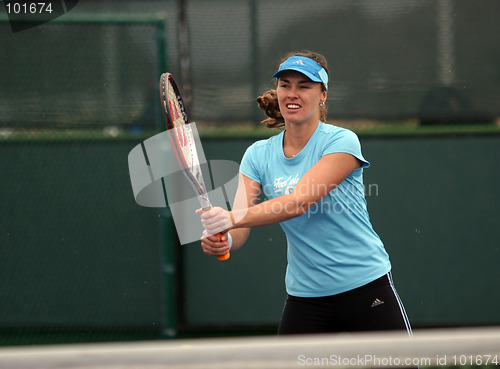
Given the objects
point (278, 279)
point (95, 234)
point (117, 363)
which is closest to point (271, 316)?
point (278, 279)

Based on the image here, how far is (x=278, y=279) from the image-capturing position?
455 cm

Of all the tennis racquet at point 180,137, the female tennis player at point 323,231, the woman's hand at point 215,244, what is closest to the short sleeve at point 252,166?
the female tennis player at point 323,231

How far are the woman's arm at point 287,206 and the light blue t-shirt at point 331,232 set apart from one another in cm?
10

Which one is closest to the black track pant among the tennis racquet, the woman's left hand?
the tennis racquet

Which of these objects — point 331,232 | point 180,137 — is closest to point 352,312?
point 331,232

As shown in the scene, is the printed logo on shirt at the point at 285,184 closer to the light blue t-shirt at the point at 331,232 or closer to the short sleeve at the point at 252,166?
the light blue t-shirt at the point at 331,232

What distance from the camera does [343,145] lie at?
2.52 metres

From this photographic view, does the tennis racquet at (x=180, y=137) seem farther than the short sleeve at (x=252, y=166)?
No

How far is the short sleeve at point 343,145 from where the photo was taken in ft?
8.24

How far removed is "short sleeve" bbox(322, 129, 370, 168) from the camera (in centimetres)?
251

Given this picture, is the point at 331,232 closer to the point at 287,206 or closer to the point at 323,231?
the point at 323,231

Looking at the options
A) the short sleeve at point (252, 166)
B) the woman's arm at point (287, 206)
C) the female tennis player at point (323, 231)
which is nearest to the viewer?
the woman's arm at point (287, 206)

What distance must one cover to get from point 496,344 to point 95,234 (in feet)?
11.3

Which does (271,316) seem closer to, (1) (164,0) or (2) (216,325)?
(2) (216,325)
